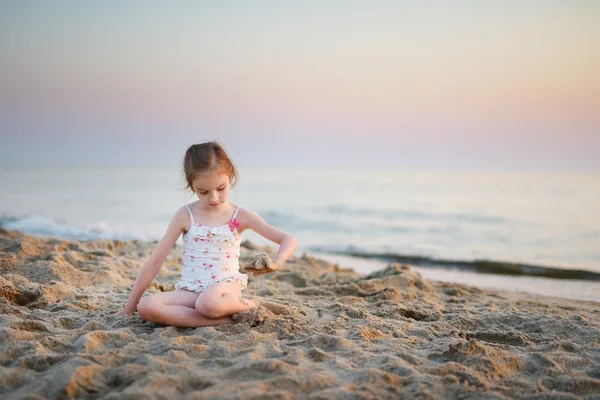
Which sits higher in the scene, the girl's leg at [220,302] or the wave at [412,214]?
the wave at [412,214]

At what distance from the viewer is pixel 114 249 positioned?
6.18m

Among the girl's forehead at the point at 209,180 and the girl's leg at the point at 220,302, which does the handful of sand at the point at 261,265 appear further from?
the girl's forehead at the point at 209,180

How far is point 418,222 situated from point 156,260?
12326 millimetres

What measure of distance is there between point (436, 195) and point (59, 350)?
20190mm

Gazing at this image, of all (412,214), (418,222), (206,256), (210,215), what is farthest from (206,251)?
(412,214)

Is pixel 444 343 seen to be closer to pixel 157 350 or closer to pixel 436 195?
pixel 157 350

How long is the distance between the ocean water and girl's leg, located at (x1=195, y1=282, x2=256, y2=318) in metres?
0.86

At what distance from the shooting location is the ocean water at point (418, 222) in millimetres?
8805

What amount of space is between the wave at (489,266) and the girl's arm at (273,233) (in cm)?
589

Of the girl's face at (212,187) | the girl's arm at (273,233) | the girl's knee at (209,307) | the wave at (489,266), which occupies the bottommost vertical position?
the girl's knee at (209,307)

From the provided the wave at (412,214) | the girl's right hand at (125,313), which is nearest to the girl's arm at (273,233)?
the girl's right hand at (125,313)

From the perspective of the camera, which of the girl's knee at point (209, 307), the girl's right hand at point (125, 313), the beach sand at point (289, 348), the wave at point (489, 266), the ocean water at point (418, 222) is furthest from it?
the ocean water at point (418, 222)

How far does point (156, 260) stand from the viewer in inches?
131

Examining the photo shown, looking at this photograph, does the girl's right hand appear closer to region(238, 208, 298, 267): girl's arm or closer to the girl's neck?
the girl's neck
